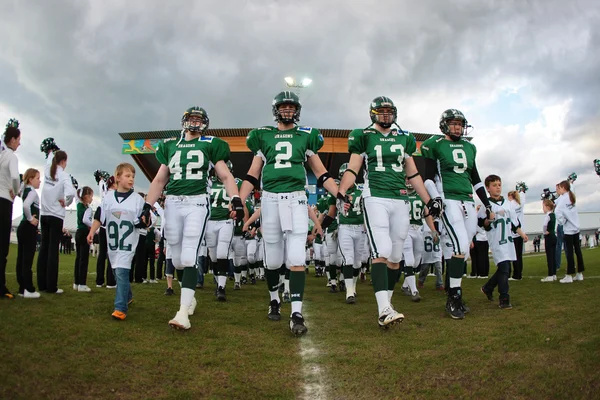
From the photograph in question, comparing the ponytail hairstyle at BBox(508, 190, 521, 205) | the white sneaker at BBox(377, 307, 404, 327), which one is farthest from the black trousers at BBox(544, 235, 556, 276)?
the white sneaker at BBox(377, 307, 404, 327)

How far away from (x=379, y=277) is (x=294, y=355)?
1.72m

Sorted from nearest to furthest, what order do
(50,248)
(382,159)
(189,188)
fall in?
(189,188) < (382,159) < (50,248)

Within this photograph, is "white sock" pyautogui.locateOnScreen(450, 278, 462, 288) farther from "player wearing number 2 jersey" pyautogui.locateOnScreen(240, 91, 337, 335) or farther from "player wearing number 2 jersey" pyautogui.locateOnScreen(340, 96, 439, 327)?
"player wearing number 2 jersey" pyautogui.locateOnScreen(240, 91, 337, 335)

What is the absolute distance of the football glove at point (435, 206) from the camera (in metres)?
5.85

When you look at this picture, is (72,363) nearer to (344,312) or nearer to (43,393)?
(43,393)

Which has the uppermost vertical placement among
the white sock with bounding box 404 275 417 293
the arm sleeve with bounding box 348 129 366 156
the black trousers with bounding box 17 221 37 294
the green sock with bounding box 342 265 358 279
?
the arm sleeve with bounding box 348 129 366 156

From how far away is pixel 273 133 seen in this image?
5852 mm

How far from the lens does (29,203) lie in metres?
6.69

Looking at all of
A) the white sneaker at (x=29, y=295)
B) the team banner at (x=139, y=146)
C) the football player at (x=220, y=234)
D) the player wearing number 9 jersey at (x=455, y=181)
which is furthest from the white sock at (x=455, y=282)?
the team banner at (x=139, y=146)

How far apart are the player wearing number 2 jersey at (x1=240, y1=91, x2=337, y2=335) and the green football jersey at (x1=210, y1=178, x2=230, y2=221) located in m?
2.65

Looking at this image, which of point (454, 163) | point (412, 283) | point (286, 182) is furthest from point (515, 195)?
point (286, 182)

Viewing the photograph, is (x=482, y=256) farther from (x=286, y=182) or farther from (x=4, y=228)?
(x=4, y=228)

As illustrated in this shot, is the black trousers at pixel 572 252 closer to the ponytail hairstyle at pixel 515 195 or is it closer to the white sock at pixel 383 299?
the ponytail hairstyle at pixel 515 195

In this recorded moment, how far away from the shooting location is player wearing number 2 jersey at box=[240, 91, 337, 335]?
18.0ft
